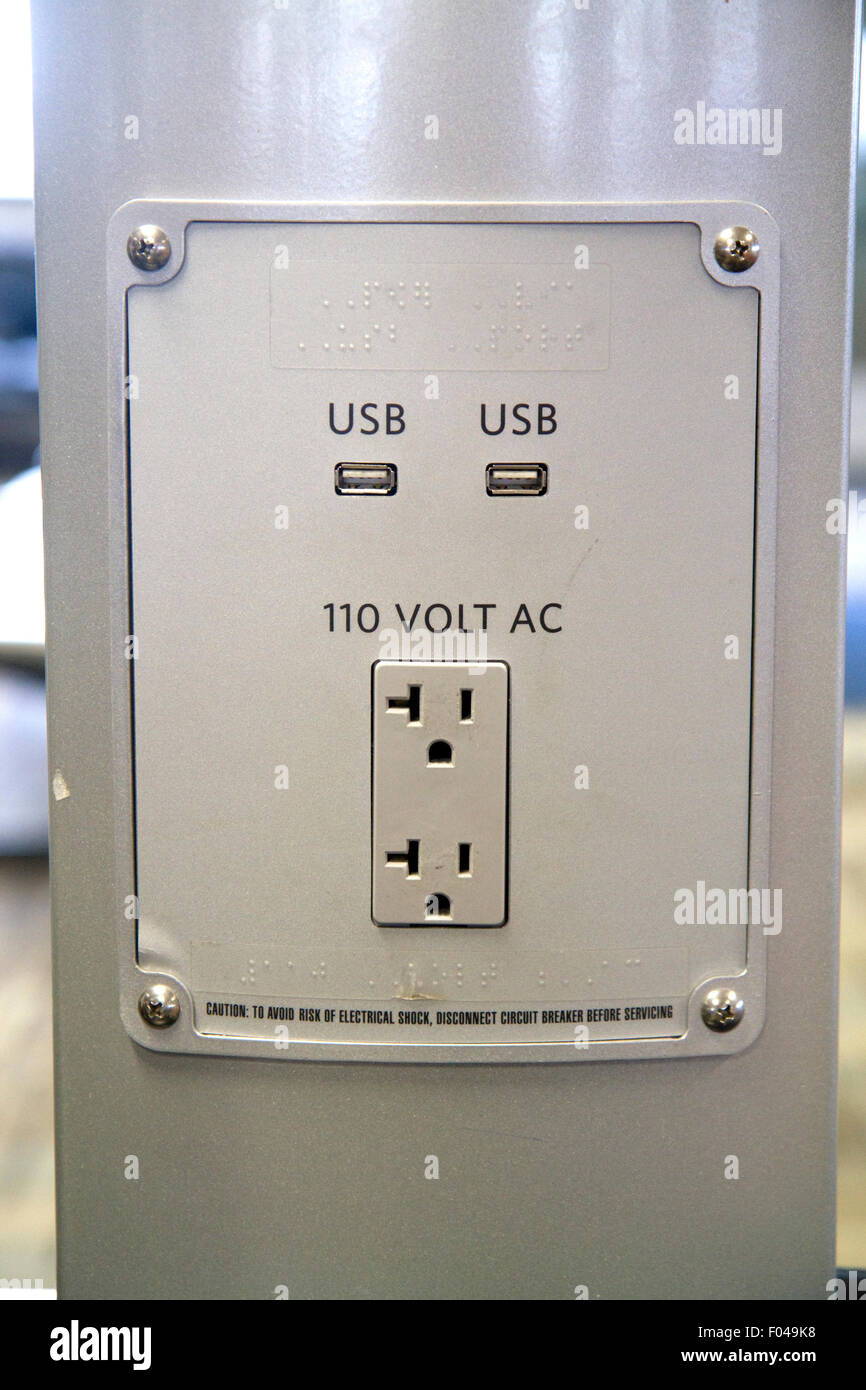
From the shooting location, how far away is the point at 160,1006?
2.44ft

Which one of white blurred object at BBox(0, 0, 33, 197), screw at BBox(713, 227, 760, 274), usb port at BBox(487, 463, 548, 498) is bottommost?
usb port at BBox(487, 463, 548, 498)

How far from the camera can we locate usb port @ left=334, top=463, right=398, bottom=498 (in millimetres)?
709

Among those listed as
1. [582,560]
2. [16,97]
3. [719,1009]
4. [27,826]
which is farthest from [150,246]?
[27,826]

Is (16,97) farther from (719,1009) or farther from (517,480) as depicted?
(719,1009)

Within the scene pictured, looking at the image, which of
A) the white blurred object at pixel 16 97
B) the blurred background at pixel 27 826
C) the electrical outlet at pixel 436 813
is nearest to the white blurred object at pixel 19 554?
the blurred background at pixel 27 826

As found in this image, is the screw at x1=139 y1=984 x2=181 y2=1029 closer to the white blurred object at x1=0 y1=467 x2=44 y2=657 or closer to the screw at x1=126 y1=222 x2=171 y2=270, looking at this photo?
the screw at x1=126 y1=222 x2=171 y2=270

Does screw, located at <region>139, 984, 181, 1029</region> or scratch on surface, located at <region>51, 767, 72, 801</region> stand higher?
scratch on surface, located at <region>51, 767, 72, 801</region>

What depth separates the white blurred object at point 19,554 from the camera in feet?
8.46

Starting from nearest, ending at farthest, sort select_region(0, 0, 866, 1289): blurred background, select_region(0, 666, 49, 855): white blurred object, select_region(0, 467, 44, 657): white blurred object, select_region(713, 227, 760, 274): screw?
select_region(713, 227, 760, 274): screw
select_region(0, 0, 866, 1289): blurred background
select_region(0, 467, 44, 657): white blurred object
select_region(0, 666, 49, 855): white blurred object

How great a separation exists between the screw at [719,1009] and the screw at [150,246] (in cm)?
Result: 57

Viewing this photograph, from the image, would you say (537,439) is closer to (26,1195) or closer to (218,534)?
(218,534)

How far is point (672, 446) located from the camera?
0.71 m

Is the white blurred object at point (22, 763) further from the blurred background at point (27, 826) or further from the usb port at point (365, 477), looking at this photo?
the usb port at point (365, 477)

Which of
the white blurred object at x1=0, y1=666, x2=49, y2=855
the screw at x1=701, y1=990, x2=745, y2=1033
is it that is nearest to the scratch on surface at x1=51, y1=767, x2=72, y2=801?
the screw at x1=701, y1=990, x2=745, y2=1033
